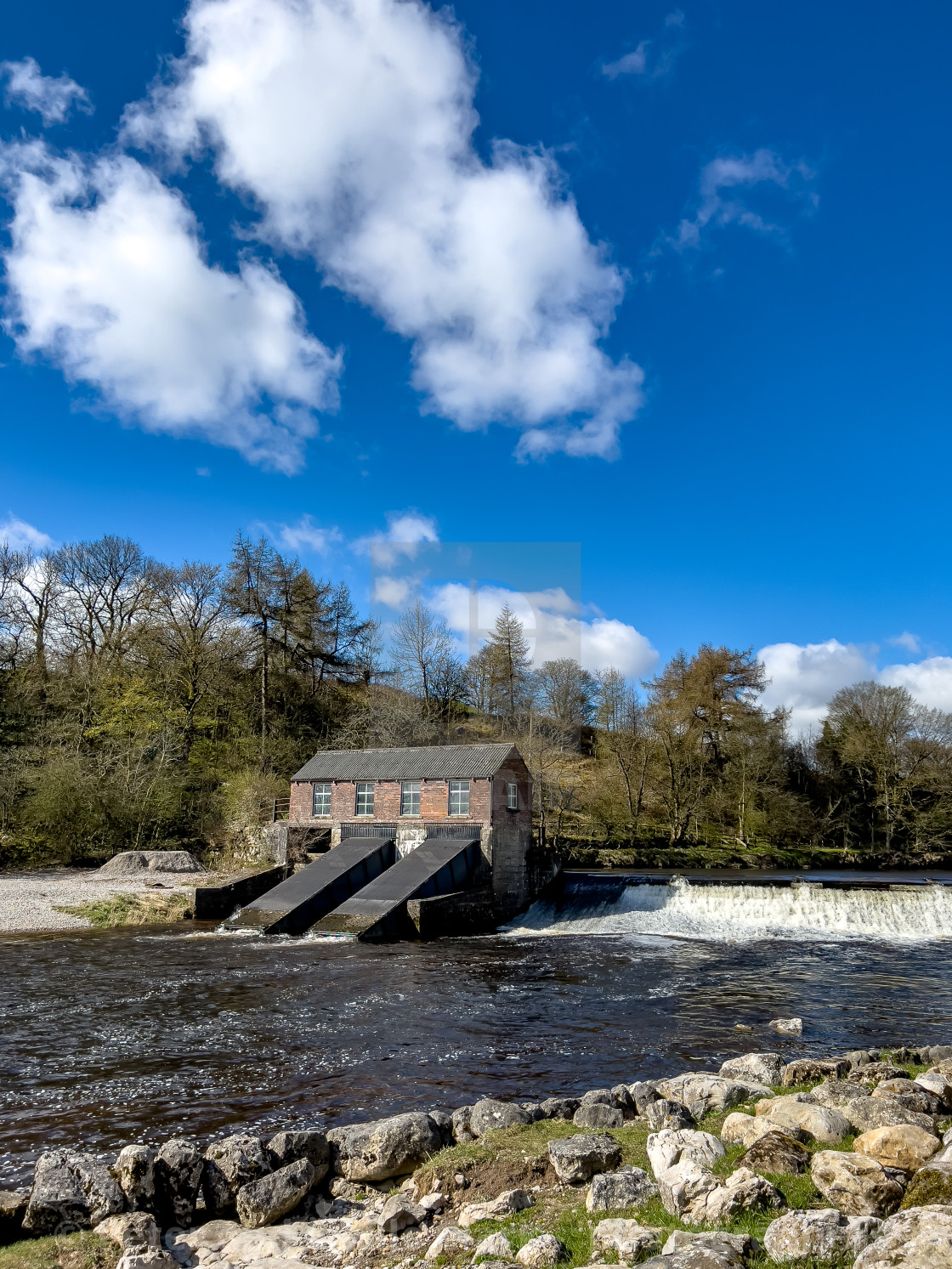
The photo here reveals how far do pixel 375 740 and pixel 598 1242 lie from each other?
124 feet

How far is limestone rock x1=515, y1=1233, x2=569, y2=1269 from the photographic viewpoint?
4.65 m

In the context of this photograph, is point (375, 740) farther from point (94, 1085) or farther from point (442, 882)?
point (94, 1085)

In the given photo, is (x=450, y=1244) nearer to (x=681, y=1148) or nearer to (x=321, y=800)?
(x=681, y=1148)

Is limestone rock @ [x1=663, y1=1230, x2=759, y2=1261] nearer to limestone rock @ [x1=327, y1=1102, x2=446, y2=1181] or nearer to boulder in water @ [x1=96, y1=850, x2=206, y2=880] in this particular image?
limestone rock @ [x1=327, y1=1102, x2=446, y2=1181]

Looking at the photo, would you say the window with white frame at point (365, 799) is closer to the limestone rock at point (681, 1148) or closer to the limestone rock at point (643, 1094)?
the limestone rock at point (643, 1094)

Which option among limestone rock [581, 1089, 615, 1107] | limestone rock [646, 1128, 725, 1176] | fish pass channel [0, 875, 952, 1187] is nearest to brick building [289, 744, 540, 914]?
fish pass channel [0, 875, 952, 1187]

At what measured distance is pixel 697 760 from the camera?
42.7 metres

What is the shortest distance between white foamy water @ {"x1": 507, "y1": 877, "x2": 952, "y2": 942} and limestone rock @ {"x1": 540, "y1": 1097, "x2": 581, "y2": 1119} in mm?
14868

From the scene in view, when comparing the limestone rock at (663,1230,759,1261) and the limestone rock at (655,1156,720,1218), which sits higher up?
the limestone rock at (663,1230,759,1261)

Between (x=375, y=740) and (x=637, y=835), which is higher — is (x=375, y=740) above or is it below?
above

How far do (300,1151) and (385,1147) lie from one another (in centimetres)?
71

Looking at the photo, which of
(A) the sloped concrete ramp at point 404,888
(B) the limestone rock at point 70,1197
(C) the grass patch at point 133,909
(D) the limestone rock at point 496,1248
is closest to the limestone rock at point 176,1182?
(B) the limestone rock at point 70,1197

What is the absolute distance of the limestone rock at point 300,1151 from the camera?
659 centimetres

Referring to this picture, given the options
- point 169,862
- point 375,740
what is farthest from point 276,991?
point 375,740
